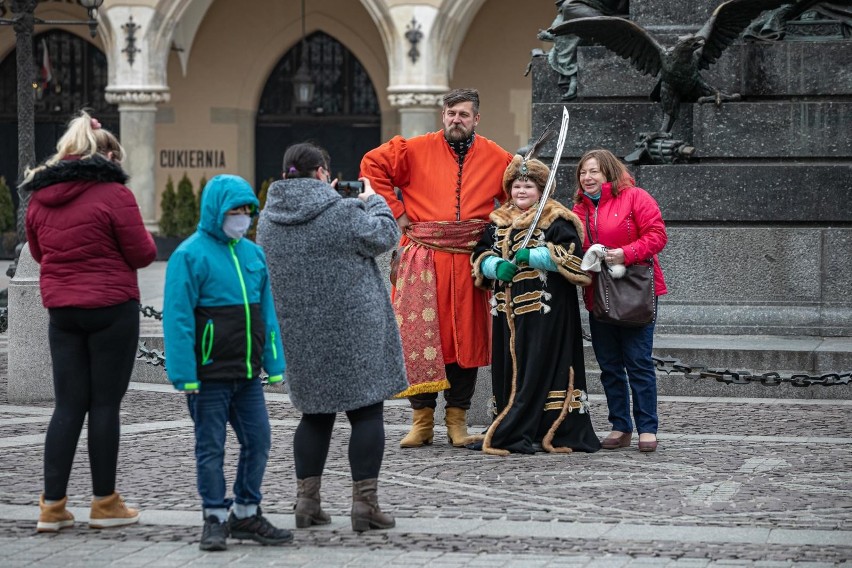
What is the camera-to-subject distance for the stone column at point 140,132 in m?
29.1

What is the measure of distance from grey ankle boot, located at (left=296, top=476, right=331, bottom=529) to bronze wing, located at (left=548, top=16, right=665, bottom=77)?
4992 millimetres

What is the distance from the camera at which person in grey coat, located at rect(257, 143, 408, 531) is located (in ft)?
20.5

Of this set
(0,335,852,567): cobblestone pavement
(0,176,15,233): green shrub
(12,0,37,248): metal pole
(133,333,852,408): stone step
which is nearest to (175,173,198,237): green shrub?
(0,176,15,233): green shrub

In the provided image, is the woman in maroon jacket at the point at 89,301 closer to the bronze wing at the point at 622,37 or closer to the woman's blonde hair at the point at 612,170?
the woman's blonde hair at the point at 612,170

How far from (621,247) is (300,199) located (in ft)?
7.64

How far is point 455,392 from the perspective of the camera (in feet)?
27.1

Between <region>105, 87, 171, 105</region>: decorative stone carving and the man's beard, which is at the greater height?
<region>105, 87, 171, 105</region>: decorative stone carving

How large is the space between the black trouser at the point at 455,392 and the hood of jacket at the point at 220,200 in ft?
7.82

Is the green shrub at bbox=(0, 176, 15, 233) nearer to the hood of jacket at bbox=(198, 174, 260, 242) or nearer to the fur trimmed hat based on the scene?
the fur trimmed hat

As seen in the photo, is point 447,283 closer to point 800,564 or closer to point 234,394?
point 234,394

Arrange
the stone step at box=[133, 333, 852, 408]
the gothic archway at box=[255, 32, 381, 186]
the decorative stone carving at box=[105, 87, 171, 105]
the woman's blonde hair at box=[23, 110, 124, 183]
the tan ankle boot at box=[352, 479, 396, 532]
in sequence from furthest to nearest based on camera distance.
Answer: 1. the gothic archway at box=[255, 32, 381, 186]
2. the decorative stone carving at box=[105, 87, 171, 105]
3. the stone step at box=[133, 333, 852, 408]
4. the woman's blonde hair at box=[23, 110, 124, 183]
5. the tan ankle boot at box=[352, 479, 396, 532]

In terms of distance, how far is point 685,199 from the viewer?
1056cm

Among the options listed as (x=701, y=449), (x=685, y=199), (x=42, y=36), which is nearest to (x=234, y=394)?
(x=701, y=449)

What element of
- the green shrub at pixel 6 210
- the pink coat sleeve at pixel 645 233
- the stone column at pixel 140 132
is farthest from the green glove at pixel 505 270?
the stone column at pixel 140 132
